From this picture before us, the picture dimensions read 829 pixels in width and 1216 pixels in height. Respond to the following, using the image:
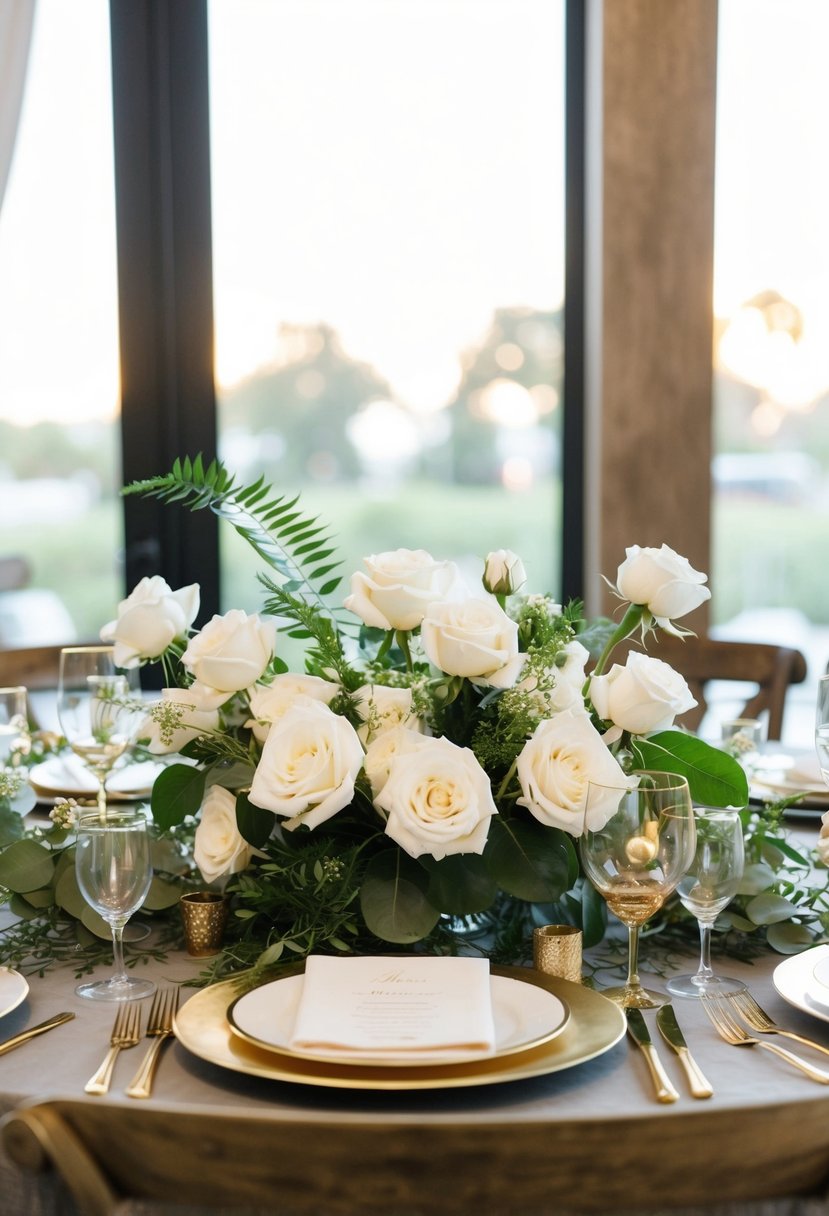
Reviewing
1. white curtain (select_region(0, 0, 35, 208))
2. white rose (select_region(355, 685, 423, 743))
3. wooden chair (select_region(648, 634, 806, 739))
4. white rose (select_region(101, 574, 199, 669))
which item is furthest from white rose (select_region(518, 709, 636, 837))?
white curtain (select_region(0, 0, 35, 208))

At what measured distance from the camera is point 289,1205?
630 millimetres

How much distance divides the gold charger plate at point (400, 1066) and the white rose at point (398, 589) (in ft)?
1.22

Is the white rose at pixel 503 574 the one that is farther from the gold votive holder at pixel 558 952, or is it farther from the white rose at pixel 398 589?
the gold votive holder at pixel 558 952

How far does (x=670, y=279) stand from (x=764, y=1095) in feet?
9.28

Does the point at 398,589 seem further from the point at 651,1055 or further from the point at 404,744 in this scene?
the point at 651,1055

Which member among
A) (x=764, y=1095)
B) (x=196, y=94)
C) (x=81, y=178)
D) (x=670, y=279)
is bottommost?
(x=764, y=1095)

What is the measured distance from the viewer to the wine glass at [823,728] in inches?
52.7

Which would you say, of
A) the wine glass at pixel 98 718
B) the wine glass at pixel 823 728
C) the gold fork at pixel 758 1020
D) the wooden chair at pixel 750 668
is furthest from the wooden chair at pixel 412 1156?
the wooden chair at pixel 750 668

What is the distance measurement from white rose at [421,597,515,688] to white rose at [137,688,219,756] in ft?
0.80

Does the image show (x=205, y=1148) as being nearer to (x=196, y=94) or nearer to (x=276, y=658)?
(x=276, y=658)

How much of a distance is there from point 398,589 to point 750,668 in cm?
142

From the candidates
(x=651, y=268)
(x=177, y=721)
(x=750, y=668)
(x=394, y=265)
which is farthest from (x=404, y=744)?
(x=394, y=265)

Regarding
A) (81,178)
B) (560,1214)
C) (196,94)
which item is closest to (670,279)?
(196,94)

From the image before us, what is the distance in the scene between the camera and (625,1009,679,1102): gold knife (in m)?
0.89
